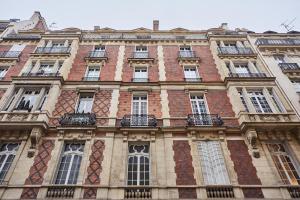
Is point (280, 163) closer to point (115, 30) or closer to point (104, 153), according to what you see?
point (104, 153)

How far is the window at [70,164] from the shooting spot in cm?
1119

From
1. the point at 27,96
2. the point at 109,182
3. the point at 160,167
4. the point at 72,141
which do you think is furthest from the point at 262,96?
the point at 27,96

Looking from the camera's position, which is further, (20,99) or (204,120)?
(20,99)

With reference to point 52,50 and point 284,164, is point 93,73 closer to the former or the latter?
point 52,50

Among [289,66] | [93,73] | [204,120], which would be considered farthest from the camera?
[289,66]

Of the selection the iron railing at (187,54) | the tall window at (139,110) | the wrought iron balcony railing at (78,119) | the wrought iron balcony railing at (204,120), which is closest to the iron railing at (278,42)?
the iron railing at (187,54)

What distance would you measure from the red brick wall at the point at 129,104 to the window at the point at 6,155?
5556mm

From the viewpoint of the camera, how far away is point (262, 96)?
49.8 ft

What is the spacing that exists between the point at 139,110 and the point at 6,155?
7211mm

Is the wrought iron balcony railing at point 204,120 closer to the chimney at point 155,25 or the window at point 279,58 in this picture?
the window at point 279,58

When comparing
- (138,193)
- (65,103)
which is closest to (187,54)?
(65,103)

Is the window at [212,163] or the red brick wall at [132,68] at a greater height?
the red brick wall at [132,68]

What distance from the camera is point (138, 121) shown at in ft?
44.2

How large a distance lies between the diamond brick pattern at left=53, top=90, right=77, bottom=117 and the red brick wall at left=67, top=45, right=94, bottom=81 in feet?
4.74
